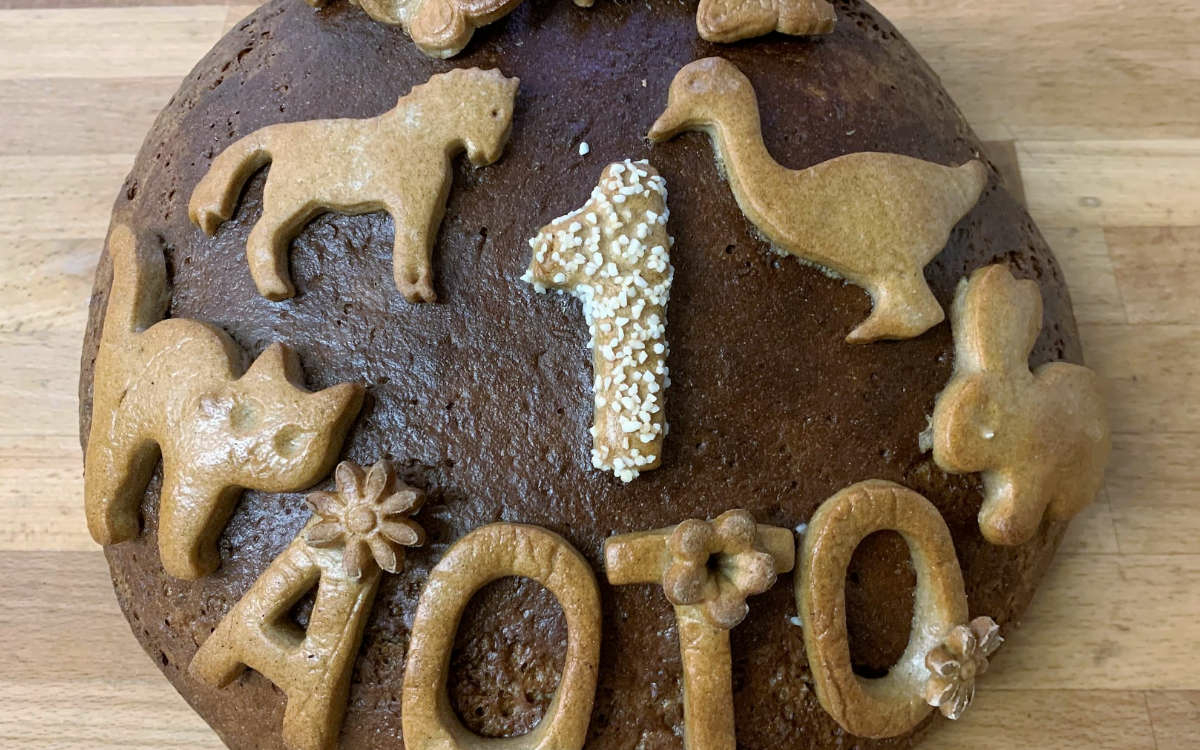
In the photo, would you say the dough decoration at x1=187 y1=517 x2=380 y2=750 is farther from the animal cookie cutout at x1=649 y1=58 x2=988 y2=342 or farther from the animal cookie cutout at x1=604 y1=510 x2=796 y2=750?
the animal cookie cutout at x1=649 y1=58 x2=988 y2=342

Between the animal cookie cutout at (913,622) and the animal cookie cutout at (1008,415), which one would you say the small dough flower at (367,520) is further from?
→ the animal cookie cutout at (1008,415)

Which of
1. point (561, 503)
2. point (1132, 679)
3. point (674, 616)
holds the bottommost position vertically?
point (1132, 679)

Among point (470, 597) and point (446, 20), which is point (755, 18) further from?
point (470, 597)

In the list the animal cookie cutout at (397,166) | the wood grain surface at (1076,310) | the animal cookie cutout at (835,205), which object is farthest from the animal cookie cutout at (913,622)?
the animal cookie cutout at (397,166)

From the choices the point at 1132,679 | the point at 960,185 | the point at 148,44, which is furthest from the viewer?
the point at 148,44

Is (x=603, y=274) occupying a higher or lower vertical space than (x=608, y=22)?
lower

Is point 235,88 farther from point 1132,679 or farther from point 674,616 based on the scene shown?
point 1132,679

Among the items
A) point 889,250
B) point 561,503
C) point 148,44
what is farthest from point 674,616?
point 148,44

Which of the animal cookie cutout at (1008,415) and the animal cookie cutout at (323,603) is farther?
the animal cookie cutout at (1008,415)
